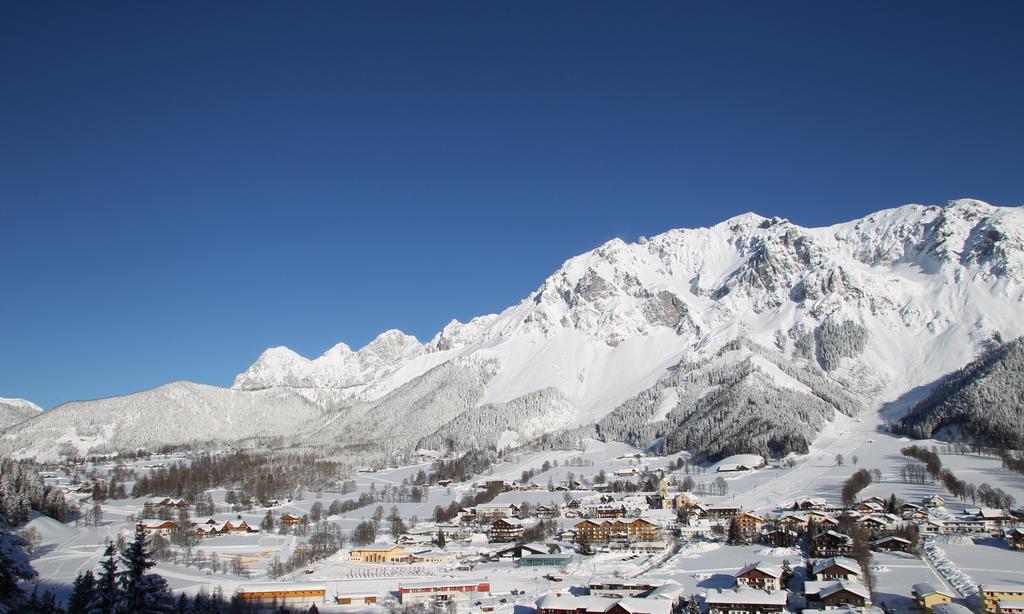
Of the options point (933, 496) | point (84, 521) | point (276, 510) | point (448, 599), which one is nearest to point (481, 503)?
point (276, 510)

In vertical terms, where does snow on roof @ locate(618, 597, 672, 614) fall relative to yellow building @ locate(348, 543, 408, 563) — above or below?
below

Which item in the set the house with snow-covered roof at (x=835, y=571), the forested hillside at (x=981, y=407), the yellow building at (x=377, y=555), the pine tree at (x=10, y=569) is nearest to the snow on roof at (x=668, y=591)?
the house with snow-covered roof at (x=835, y=571)

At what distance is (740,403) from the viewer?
193m

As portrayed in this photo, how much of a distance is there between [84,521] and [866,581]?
94370mm

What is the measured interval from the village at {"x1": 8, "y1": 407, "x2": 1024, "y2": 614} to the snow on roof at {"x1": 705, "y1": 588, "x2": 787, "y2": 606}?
16 centimetres

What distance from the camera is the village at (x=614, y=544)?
56281 mm

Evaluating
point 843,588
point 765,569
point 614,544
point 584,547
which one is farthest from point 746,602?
point 614,544

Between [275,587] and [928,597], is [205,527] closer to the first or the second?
[275,587]

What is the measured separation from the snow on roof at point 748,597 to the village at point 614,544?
157 millimetres

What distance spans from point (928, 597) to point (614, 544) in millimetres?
39117

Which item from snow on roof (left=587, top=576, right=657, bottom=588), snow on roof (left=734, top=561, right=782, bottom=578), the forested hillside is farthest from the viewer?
the forested hillside

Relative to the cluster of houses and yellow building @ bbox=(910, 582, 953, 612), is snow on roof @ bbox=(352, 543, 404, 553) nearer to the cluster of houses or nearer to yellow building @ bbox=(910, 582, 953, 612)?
the cluster of houses

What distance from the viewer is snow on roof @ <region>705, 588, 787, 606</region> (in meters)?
52.2

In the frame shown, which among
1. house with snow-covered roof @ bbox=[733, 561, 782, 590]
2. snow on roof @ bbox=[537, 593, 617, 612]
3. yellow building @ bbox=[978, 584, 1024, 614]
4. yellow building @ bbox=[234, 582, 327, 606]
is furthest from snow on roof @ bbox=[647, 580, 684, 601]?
yellow building @ bbox=[234, 582, 327, 606]
